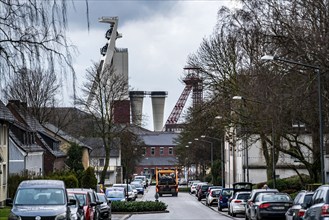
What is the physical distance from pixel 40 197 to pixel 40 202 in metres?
0.27

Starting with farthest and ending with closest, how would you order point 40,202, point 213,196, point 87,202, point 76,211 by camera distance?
point 213,196 < point 87,202 < point 76,211 < point 40,202

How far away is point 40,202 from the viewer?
24.4 m

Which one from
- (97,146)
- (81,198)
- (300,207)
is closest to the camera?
(300,207)

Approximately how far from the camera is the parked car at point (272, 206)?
34188mm

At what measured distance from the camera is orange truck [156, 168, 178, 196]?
9356cm

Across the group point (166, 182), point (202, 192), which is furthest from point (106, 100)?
point (166, 182)

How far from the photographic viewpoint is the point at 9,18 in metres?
15.5

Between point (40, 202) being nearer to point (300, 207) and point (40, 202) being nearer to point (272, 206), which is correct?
point (300, 207)

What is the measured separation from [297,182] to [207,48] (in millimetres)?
13909

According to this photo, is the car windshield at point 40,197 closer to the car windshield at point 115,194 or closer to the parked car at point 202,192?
the car windshield at point 115,194

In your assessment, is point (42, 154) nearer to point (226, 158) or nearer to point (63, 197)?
point (226, 158)

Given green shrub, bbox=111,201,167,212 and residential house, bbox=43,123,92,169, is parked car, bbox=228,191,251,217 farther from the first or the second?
residential house, bbox=43,123,92,169

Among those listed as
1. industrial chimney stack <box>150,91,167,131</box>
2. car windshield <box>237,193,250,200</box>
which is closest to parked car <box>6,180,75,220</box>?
car windshield <box>237,193,250,200</box>

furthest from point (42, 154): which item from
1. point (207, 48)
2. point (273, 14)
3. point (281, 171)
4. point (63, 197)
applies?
point (63, 197)
